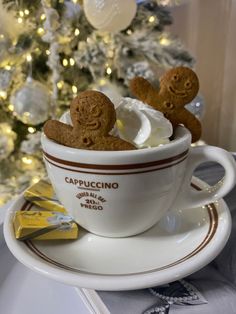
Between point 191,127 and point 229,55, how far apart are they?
3.39 feet

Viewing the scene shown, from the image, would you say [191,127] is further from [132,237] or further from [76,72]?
[76,72]

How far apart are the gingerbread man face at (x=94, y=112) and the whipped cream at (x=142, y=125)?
0.12 ft

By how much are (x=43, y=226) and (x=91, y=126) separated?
0.12 metres

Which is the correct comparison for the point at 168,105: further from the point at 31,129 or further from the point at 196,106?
the point at 31,129

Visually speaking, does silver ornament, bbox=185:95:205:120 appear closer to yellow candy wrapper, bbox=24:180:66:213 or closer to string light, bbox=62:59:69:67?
string light, bbox=62:59:69:67

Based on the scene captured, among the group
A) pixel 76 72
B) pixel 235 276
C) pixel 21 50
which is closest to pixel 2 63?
pixel 21 50

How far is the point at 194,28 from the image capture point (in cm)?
137

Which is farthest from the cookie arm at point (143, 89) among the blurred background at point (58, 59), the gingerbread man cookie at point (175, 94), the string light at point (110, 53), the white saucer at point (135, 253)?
the string light at point (110, 53)

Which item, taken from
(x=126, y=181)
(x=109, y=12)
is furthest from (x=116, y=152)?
(x=109, y=12)

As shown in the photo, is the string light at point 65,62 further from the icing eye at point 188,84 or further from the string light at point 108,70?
the icing eye at point 188,84

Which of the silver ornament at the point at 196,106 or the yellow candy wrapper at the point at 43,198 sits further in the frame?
the silver ornament at the point at 196,106

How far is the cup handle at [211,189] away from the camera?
1.22 feet

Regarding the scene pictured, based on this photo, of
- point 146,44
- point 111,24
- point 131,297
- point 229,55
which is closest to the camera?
point 131,297

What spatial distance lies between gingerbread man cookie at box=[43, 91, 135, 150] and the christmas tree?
2.01 feet
